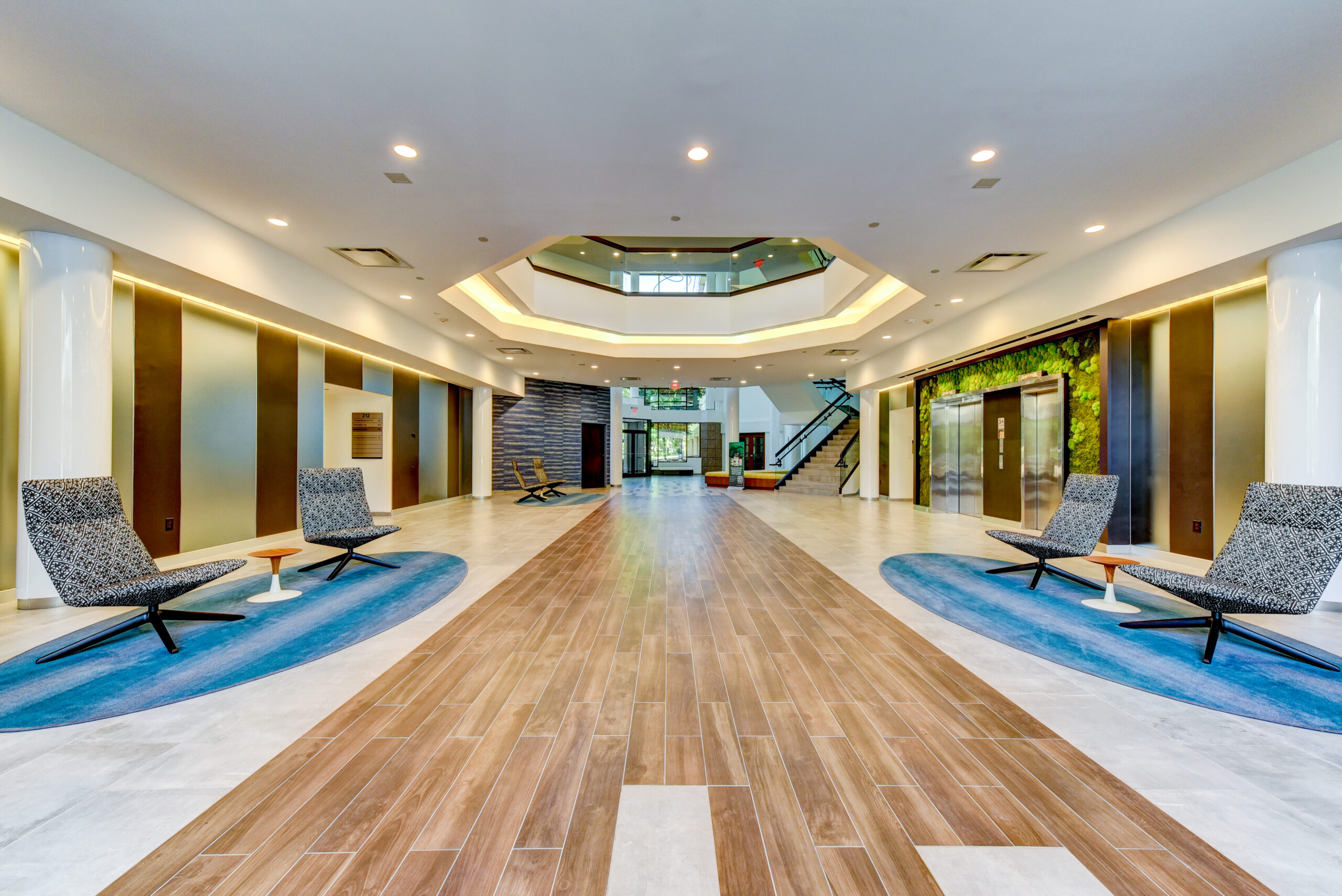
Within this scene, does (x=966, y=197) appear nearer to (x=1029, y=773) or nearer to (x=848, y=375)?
(x=1029, y=773)

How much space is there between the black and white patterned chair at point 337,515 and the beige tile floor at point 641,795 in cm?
186

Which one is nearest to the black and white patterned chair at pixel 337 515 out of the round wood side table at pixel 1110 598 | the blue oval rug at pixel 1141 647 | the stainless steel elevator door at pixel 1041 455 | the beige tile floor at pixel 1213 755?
the beige tile floor at pixel 1213 755

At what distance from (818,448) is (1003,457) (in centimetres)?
765

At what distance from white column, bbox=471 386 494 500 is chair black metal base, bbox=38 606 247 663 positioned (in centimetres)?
999

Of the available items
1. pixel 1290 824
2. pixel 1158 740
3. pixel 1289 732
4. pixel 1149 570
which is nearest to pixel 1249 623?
pixel 1149 570

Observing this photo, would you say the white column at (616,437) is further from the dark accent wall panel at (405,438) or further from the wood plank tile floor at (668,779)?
the wood plank tile floor at (668,779)

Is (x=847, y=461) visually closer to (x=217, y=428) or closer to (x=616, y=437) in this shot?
(x=616, y=437)

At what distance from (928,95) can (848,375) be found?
1135cm

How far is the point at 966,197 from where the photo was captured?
4.74 meters

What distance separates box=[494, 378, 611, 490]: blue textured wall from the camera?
15164 mm

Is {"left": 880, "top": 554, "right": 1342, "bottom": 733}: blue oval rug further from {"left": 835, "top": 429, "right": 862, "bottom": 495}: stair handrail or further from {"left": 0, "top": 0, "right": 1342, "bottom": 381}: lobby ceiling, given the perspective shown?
{"left": 835, "top": 429, "right": 862, "bottom": 495}: stair handrail

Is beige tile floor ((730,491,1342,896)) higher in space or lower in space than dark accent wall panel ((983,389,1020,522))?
lower

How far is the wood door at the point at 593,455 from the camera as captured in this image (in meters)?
18.0

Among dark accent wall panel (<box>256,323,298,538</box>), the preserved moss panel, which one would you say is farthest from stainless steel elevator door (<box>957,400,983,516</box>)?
dark accent wall panel (<box>256,323,298,538</box>)
